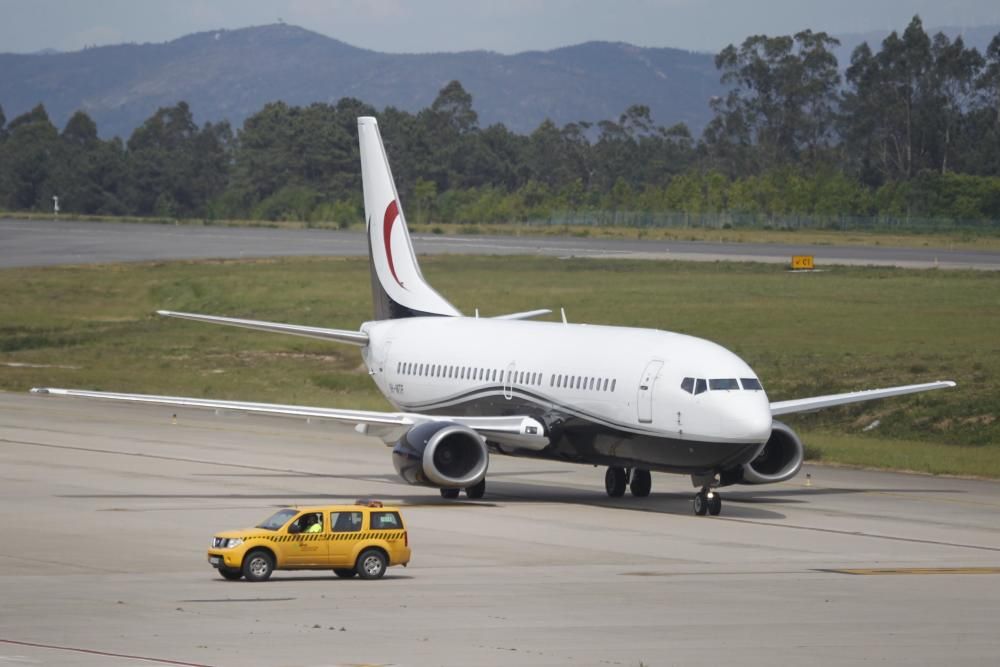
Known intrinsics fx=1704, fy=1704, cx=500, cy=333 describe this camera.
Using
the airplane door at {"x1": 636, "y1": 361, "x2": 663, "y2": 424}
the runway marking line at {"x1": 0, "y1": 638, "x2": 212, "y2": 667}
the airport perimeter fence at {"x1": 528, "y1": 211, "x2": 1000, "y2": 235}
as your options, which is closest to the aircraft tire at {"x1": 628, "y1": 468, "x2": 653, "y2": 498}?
the airplane door at {"x1": 636, "y1": 361, "x2": 663, "y2": 424}

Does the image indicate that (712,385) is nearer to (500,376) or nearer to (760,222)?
(500,376)

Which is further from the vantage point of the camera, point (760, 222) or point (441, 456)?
point (760, 222)

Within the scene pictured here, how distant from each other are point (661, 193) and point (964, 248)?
222 feet

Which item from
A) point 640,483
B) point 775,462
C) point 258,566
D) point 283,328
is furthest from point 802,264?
point 258,566

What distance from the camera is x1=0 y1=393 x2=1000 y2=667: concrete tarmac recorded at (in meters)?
21.8

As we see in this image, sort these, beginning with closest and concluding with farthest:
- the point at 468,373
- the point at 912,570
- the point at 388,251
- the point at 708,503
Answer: the point at 912,570, the point at 708,503, the point at 468,373, the point at 388,251

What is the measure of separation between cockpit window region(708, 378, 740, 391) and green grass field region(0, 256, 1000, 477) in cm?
1357

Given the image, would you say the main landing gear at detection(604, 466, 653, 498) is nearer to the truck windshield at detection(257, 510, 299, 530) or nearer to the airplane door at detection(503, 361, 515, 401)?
the airplane door at detection(503, 361, 515, 401)

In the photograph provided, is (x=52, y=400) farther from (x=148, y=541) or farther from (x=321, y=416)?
(x=148, y=541)

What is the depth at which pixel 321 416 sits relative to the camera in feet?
128

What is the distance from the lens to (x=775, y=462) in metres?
38.6

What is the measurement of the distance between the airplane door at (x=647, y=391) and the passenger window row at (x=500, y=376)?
0.88m

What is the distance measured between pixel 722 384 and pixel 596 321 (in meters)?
42.3

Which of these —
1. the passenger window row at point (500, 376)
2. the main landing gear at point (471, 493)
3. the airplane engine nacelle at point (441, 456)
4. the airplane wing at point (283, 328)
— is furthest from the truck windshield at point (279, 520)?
the airplane wing at point (283, 328)
